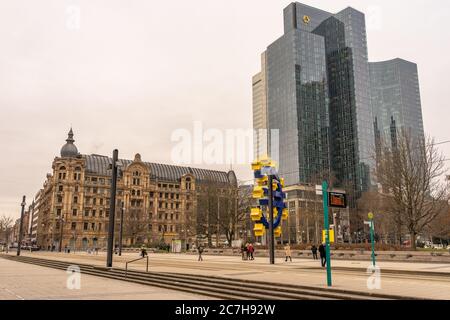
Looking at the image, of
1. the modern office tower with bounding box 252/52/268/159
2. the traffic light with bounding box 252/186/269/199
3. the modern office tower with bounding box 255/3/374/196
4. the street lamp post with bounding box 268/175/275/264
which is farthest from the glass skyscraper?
the street lamp post with bounding box 268/175/275/264

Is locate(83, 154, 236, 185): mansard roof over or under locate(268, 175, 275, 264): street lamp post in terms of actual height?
over

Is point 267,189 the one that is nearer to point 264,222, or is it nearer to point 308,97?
point 264,222

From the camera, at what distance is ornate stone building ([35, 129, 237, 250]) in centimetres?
10512

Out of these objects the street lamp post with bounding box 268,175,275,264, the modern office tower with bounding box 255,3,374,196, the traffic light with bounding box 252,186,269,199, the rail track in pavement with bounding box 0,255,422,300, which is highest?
the modern office tower with bounding box 255,3,374,196

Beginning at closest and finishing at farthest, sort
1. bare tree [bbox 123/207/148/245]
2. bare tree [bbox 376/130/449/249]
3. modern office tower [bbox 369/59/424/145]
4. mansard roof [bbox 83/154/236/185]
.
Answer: bare tree [bbox 376/130/449/249], bare tree [bbox 123/207/148/245], mansard roof [bbox 83/154/236/185], modern office tower [bbox 369/59/424/145]

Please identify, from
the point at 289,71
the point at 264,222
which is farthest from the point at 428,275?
the point at 289,71

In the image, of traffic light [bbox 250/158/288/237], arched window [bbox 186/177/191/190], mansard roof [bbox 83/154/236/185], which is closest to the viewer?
traffic light [bbox 250/158/288/237]

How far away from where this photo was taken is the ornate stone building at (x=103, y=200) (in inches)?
4139

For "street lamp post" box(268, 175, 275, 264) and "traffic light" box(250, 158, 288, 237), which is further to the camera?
"traffic light" box(250, 158, 288, 237)

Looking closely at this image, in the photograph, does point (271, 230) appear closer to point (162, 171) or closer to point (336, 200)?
point (336, 200)

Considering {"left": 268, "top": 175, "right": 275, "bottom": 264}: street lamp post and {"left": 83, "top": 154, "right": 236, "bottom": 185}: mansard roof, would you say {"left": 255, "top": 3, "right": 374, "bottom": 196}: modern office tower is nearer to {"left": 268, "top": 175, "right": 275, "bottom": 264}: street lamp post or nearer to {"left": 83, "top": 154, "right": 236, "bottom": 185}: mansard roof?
{"left": 83, "top": 154, "right": 236, "bottom": 185}: mansard roof

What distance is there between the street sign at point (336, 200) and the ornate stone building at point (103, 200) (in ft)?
267

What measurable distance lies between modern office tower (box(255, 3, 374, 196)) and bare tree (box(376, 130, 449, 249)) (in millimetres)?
92528
